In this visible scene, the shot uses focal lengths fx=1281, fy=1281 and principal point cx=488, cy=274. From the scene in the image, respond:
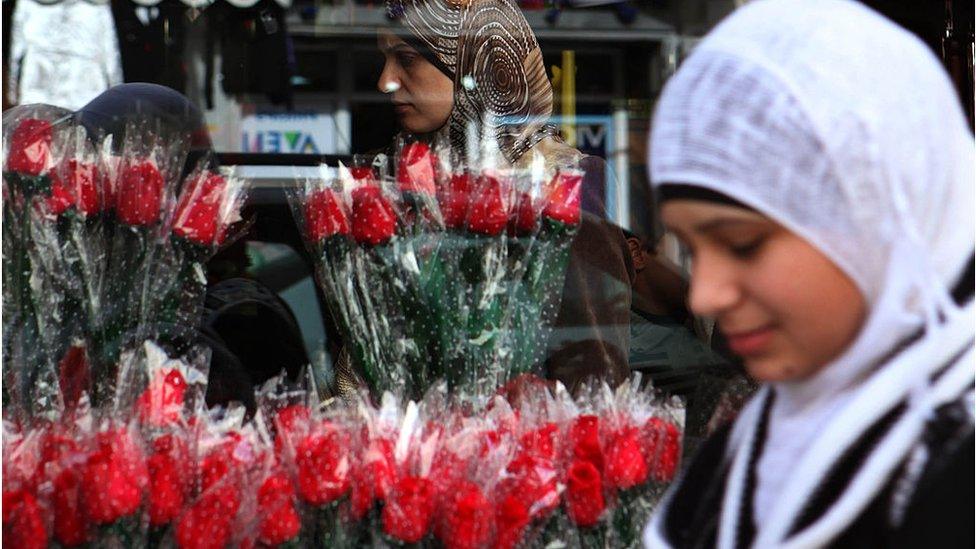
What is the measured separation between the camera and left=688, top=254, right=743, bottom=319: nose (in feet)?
4.02

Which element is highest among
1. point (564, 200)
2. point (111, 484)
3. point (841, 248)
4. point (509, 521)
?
point (841, 248)

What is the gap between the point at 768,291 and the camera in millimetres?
1200

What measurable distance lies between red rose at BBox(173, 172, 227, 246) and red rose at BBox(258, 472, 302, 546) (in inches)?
20.8

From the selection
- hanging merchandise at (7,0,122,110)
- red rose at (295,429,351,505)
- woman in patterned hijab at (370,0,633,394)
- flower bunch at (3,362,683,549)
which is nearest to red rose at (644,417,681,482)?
flower bunch at (3,362,683,549)

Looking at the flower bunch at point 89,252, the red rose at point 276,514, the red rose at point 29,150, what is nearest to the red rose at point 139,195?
the flower bunch at point 89,252

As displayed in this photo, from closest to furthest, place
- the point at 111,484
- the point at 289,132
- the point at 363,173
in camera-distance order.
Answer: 1. the point at 111,484
2. the point at 363,173
3. the point at 289,132

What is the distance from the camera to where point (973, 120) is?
2.71 m

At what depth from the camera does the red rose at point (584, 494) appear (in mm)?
2047

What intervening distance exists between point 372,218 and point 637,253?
805 millimetres

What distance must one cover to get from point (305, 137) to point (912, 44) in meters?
3.03

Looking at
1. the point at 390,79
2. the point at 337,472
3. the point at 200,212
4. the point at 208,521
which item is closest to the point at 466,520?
the point at 337,472

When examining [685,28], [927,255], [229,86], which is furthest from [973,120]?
[229,86]

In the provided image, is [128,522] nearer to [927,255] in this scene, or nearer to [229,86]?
[927,255]

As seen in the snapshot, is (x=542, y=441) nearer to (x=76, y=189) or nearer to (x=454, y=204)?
(x=454, y=204)
